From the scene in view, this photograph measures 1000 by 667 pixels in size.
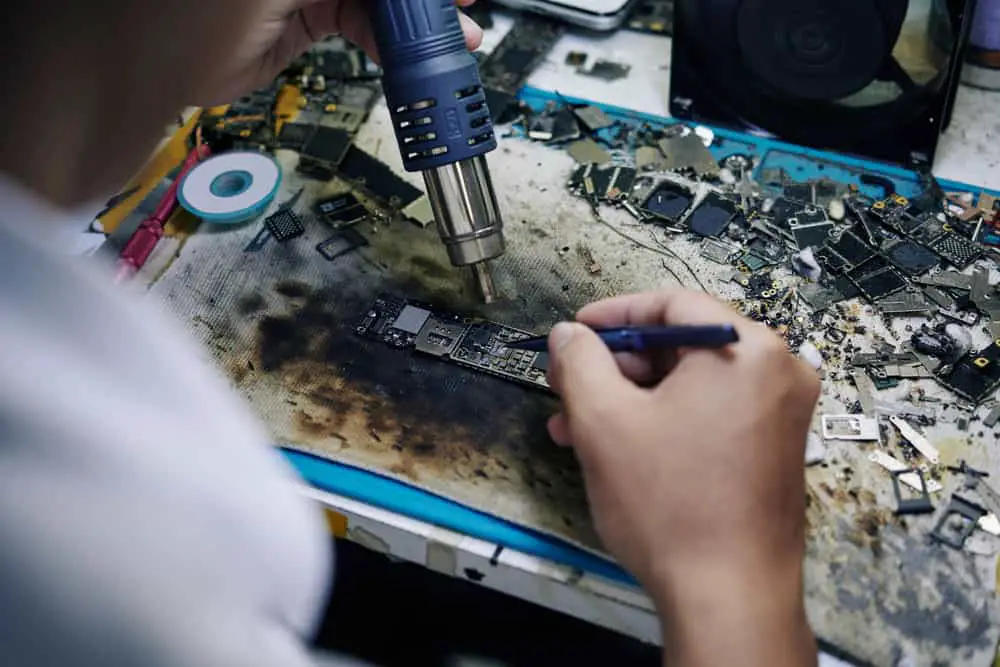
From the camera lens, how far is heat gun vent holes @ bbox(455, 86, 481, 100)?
2.92 feet

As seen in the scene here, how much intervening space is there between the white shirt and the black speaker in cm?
96

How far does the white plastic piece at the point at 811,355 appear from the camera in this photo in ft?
3.13

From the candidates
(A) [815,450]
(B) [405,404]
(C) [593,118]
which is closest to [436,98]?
(B) [405,404]

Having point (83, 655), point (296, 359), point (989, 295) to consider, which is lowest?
point (989, 295)

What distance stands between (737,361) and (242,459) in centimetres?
41

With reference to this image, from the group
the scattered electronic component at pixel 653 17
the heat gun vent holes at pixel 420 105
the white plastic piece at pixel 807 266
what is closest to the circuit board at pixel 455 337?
the heat gun vent holes at pixel 420 105

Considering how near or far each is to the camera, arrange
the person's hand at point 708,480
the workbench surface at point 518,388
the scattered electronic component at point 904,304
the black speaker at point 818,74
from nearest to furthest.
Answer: the person's hand at point 708,480 < the workbench surface at point 518,388 < the scattered electronic component at point 904,304 < the black speaker at point 818,74

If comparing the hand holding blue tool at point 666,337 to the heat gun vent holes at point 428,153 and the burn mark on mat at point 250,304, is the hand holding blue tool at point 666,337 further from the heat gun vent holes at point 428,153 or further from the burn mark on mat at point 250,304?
the burn mark on mat at point 250,304

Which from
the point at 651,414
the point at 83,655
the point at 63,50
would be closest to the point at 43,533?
the point at 83,655

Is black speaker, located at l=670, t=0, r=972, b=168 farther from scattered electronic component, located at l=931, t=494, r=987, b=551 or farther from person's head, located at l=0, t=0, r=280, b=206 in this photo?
person's head, located at l=0, t=0, r=280, b=206

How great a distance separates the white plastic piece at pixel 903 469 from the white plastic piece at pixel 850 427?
22 mm

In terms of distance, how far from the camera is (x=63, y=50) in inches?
16.8

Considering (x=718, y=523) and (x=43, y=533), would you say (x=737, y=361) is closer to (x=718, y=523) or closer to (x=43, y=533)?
(x=718, y=523)

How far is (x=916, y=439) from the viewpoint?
2.89ft
